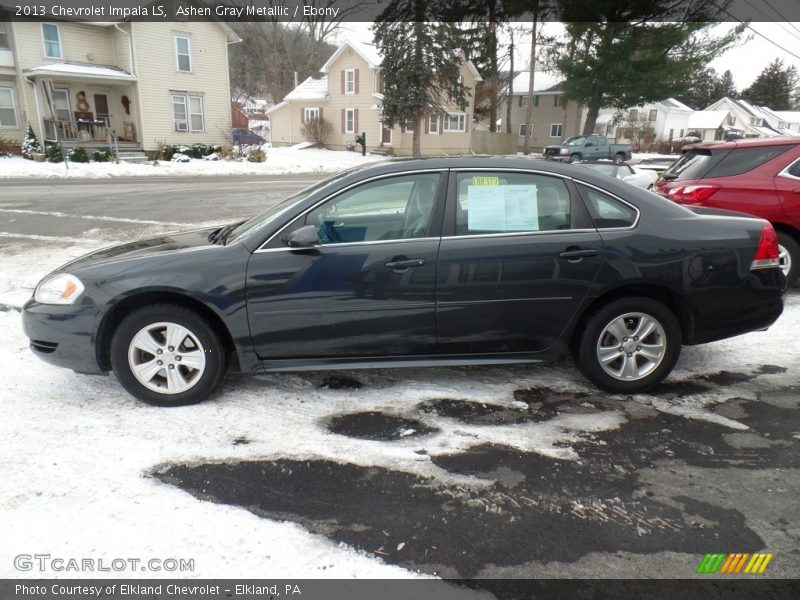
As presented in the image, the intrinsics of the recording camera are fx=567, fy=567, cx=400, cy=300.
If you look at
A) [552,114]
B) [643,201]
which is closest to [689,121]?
[552,114]

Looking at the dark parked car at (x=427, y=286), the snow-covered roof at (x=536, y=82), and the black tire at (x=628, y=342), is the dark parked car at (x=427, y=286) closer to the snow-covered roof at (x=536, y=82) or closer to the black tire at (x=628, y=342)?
the black tire at (x=628, y=342)

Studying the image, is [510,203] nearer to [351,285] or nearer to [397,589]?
[351,285]

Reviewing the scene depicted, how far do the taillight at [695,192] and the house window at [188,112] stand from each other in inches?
1090

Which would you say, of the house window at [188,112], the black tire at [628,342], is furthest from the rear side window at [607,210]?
the house window at [188,112]

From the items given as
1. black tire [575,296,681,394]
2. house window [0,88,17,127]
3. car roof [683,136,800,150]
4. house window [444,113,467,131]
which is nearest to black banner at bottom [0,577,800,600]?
black tire [575,296,681,394]

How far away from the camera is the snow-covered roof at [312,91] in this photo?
39406mm

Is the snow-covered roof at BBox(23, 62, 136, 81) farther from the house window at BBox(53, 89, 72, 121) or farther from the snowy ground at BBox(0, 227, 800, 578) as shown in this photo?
the snowy ground at BBox(0, 227, 800, 578)

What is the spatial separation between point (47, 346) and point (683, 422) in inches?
164

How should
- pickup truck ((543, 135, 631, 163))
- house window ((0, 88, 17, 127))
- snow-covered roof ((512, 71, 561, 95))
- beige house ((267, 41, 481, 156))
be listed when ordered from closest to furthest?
house window ((0, 88, 17, 127)) → pickup truck ((543, 135, 631, 163)) → beige house ((267, 41, 481, 156)) → snow-covered roof ((512, 71, 561, 95))

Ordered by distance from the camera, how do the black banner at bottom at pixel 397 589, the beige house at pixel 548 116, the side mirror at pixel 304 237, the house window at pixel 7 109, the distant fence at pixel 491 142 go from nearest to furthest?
the black banner at bottom at pixel 397 589 < the side mirror at pixel 304 237 < the house window at pixel 7 109 < the distant fence at pixel 491 142 < the beige house at pixel 548 116

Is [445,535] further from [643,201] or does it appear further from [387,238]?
[643,201]

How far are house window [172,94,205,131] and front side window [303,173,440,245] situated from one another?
2846 centimetres

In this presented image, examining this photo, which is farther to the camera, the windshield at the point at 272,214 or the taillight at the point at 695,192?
the taillight at the point at 695,192

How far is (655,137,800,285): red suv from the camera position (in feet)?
20.1
